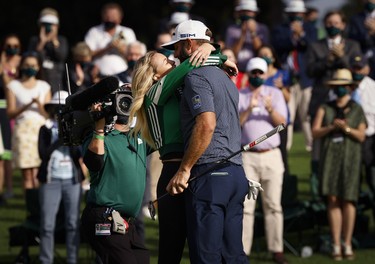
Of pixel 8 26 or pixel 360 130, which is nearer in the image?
pixel 360 130

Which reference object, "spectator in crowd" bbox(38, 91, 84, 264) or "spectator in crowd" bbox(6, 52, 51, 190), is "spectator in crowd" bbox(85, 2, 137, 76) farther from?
"spectator in crowd" bbox(38, 91, 84, 264)

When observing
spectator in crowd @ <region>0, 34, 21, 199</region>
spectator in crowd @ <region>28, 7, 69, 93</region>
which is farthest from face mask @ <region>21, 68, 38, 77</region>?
spectator in crowd @ <region>28, 7, 69, 93</region>

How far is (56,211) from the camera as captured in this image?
13.2 metres

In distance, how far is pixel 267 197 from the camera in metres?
13.6

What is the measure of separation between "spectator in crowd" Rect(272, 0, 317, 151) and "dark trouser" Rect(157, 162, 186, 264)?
7.04m

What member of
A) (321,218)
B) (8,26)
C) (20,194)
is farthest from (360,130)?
(8,26)

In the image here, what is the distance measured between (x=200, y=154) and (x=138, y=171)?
0.90m

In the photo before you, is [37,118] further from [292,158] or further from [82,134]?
[82,134]

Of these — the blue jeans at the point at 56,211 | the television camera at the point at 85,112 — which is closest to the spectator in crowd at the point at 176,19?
the blue jeans at the point at 56,211

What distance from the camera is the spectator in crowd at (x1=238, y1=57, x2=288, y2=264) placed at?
13438 mm

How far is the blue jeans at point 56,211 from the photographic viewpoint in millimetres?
13023

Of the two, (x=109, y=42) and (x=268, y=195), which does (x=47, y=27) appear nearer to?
(x=109, y=42)

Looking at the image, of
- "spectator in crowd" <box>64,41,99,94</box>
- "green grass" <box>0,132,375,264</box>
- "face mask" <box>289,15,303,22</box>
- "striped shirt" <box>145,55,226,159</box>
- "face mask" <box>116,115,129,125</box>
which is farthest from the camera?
"face mask" <box>289,15,303,22</box>

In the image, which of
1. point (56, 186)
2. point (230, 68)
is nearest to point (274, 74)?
point (56, 186)
